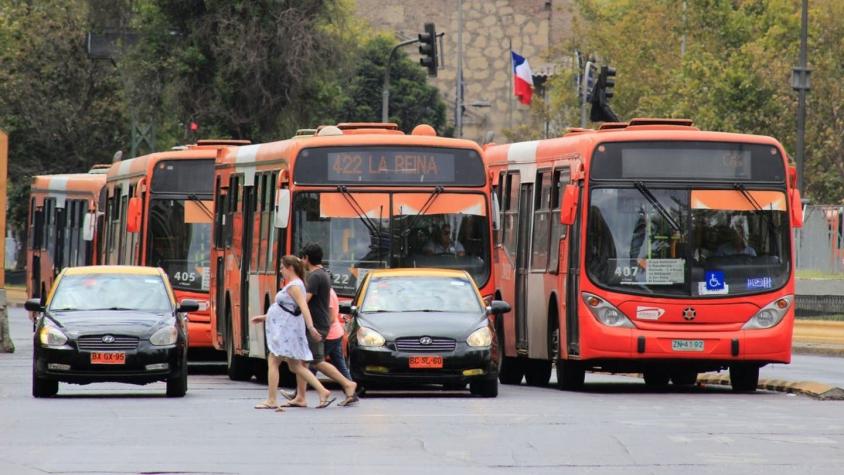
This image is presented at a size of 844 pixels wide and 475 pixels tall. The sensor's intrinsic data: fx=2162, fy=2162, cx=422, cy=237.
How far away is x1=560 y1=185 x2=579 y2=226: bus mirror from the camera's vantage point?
78.2ft

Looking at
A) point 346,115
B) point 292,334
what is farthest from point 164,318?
point 346,115

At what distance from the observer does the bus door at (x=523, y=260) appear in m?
26.8

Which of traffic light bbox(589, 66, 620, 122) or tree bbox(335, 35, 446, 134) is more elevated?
tree bbox(335, 35, 446, 134)

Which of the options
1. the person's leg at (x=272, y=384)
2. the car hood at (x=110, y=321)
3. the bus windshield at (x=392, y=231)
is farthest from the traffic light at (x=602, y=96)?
the person's leg at (x=272, y=384)

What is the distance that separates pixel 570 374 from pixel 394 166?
3.20 metres

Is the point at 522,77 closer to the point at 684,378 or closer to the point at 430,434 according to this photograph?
the point at 684,378

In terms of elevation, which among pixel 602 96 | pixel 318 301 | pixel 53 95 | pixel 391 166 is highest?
pixel 53 95

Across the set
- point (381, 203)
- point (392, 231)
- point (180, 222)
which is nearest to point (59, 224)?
point (180, 222)

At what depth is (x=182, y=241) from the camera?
32.0m

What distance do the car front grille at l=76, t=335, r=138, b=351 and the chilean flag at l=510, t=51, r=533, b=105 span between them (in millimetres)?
57337

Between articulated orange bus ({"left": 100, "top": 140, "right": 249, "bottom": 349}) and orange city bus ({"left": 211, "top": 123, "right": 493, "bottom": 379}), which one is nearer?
orange city bus ({"left": 211, "top": 123, "right": 493, "bottom": 379})

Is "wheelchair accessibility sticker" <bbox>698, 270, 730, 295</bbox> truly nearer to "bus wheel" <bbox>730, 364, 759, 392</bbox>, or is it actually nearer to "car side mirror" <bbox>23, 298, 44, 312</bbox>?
"bus wheel" <bbox>730, 364, 759, 392</bbox>

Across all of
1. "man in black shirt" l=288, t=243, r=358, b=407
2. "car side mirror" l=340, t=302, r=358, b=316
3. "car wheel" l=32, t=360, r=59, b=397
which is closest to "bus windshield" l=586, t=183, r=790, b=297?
"car side mirror" l=340, t=302, r=358, b=316

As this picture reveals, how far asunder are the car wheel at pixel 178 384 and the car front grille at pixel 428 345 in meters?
2.41
